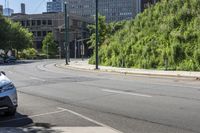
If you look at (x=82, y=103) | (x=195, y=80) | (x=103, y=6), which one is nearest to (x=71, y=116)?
(x=82, y=103)

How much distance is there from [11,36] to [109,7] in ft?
69.8

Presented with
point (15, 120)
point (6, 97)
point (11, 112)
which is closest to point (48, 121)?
point (15, 120)

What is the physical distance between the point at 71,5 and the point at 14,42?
17.7 metres

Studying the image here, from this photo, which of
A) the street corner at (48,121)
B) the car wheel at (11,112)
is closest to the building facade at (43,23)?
the street corner at (48,121)

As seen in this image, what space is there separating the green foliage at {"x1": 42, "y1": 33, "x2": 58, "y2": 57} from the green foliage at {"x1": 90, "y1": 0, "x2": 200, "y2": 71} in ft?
273

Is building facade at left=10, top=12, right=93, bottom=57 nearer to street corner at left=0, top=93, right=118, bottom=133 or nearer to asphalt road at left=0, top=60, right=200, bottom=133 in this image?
asphalt road at left=0, top=60, right=200, bottom=133

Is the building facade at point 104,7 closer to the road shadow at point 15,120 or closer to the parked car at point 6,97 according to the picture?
the road shadow at point 15,120

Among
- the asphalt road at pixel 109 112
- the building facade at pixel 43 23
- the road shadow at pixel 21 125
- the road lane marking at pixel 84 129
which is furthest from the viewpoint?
the building facade at pixel 43 23

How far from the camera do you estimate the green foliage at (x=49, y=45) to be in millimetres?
129500

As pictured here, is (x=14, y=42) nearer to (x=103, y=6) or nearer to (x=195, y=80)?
(x=103, y=6)

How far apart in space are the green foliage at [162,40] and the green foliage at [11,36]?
1819 inches

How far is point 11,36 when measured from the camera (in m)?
93.2

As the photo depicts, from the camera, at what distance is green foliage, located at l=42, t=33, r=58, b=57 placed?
5098 inches

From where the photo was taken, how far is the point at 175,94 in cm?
1658
